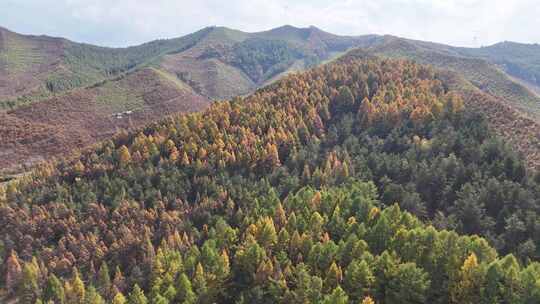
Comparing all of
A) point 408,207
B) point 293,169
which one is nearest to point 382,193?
point 408,207

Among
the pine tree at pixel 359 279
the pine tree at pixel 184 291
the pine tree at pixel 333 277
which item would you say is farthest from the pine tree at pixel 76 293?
the pine tree at pixel 359 279

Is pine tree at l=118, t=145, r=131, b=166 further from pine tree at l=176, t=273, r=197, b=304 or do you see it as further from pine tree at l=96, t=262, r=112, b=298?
pine tree at l=176, t=273, r=197, b=304

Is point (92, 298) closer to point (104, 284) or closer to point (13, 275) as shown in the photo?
point (104, 284)

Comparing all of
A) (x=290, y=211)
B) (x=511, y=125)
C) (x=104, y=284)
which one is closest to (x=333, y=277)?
(x=290, y=211)

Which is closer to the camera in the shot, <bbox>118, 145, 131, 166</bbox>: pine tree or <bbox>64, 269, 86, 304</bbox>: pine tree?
<bbox>64, 269, 86, 304</bbox>: pine tree

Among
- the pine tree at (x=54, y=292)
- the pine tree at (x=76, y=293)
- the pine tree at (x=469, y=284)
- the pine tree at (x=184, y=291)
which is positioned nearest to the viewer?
the pine tree at (x=469, y=284)

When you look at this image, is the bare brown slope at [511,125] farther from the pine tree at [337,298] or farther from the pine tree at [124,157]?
the pine tree at [124,157]

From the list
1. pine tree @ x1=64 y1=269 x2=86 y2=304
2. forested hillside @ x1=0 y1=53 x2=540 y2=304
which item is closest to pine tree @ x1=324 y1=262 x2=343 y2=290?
forested hillside @ x1=0 y1=53 x2=540 y2=304

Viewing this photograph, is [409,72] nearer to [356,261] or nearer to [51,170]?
[356,261]
